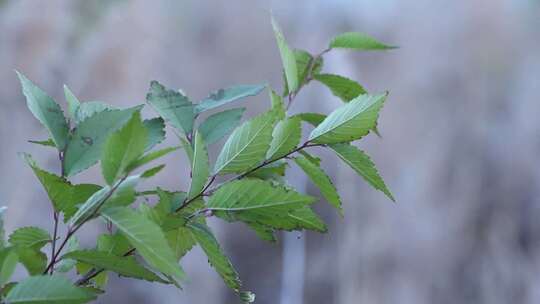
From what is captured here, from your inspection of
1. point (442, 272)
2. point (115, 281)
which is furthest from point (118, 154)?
point (442, 272)

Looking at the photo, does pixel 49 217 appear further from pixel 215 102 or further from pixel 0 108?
pixel 215 102

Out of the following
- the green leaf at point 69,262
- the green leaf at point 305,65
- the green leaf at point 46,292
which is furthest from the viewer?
the green leaf at point 305,65

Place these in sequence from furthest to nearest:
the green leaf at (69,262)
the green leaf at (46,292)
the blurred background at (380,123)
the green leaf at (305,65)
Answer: the blurred background at (380,123)
the green leaf at (305,65)
the green leaf at (69,262)
the green leaf at (46,292)

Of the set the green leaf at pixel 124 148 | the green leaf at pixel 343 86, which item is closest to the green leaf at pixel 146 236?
the green leaf at pixel 124 148

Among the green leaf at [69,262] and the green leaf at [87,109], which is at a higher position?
the green leaf at [87,109]

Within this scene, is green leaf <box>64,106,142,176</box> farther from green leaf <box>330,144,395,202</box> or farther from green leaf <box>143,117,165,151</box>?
green leaf <box>330,144,395,202</box>

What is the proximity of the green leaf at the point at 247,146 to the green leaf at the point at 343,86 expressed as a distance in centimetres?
11

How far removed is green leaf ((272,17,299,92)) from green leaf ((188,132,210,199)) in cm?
11

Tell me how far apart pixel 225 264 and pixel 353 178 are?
386 cm

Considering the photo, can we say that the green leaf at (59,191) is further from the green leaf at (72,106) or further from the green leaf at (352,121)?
the green leaf at (352,121)

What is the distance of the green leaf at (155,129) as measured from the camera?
432 mm

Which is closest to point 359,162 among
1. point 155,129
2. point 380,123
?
point 155,129

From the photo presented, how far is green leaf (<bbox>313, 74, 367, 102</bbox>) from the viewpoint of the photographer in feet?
1.77

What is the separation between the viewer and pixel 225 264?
0.43m
